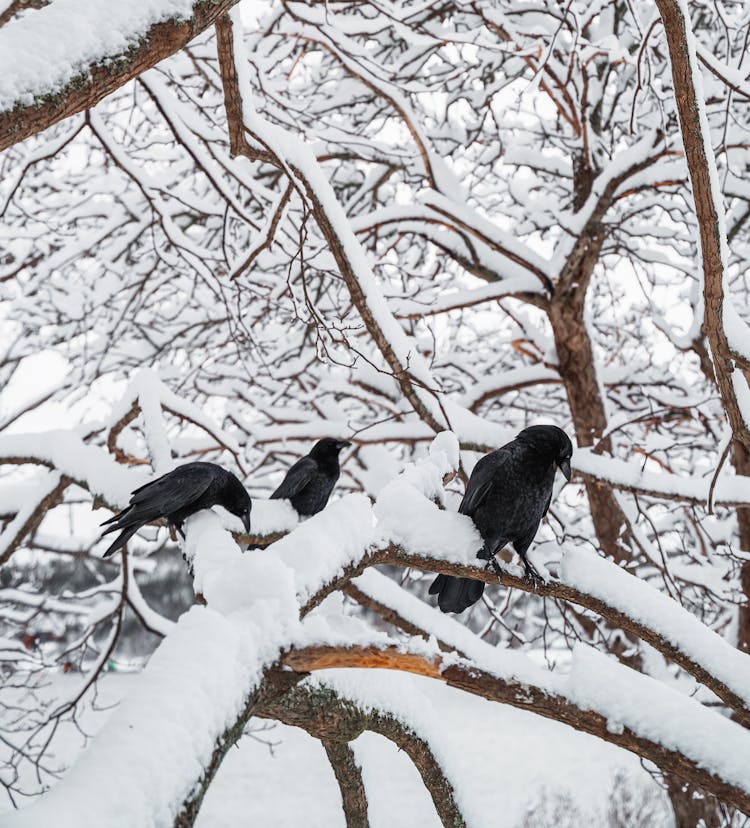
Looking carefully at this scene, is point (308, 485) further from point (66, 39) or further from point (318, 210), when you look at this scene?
point (66, 39)

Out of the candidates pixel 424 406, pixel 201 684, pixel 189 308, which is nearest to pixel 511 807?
pixel 189 308

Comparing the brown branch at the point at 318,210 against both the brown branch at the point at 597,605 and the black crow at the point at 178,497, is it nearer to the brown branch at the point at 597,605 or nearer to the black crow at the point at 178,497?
the black crow at the point at 178,497

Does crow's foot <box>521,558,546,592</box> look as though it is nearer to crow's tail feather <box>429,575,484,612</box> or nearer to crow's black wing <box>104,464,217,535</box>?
crow's tail feather <box>429,575,484,612</box>

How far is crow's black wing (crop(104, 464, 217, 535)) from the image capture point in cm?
242

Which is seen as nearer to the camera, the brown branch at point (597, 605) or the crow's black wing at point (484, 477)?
the brown branch at point (597, 605)

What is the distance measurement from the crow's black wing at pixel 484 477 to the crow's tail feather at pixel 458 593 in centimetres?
25

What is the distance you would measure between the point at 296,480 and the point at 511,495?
4.61 ft

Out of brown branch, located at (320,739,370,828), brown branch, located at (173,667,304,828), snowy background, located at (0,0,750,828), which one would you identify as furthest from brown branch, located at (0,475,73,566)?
brown branch, located at (173,667,304,828)

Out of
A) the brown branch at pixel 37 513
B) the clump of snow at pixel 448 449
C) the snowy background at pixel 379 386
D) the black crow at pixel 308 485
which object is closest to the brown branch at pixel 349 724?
the snowy background at pixel 379 386

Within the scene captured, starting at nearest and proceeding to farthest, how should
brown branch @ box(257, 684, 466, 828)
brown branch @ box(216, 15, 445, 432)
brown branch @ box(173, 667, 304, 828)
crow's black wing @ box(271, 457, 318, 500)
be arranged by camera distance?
brown branch @ box(173, 667, 304, 828) < brown branch @ box(257, 684, 466, 828) < brown branch @ box(216, 15, 445, 432) < crow's black wing @ box(271, 457, 318, 500)

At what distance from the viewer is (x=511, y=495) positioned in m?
2.41

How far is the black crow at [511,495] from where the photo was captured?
2305 mm

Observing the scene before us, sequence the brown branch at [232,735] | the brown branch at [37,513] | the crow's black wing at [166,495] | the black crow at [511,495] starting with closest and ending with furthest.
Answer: the brown branch at [232,735], the black crow at [511,495], the crow's black wing at [166,495], the brown branch at [37,513]

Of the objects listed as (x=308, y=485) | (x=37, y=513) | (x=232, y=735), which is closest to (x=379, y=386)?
(x=308, y=485)
